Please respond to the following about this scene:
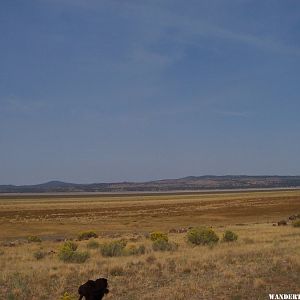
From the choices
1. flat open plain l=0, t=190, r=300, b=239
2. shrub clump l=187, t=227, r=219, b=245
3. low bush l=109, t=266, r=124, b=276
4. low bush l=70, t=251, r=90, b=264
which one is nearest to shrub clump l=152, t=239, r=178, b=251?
shrub clump l=187, t=227, r=219, b=245

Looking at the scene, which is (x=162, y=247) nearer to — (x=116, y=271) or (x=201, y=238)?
(x=201, y=238)

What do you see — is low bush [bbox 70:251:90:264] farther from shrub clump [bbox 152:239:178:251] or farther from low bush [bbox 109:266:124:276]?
shrub clump [bbox 152:239:178:251]

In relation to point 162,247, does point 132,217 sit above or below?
below

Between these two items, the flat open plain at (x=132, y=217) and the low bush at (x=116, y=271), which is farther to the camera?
the flat open plain at (x=132, y=217)

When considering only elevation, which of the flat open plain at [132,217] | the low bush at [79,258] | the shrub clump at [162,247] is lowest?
the flat open plain at [132,217]

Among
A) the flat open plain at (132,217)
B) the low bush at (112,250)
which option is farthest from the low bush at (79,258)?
the flat open plain at (132,217)

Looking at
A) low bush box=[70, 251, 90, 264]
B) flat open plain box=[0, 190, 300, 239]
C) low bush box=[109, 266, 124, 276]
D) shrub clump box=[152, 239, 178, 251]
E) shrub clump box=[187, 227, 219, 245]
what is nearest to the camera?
low bush box=[109, 266, 124, 276]

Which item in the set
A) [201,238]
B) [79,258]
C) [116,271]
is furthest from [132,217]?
[116,271]

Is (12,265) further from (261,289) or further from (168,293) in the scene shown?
(261,289)

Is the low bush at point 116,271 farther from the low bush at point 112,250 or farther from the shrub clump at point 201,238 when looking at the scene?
the shrub clump at point 201,238

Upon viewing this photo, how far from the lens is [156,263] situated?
16.5 metres

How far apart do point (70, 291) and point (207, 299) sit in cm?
364

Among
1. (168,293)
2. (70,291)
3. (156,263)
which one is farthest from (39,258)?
(168,293)

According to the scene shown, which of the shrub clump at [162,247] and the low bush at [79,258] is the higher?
the low bush at [79,258]
